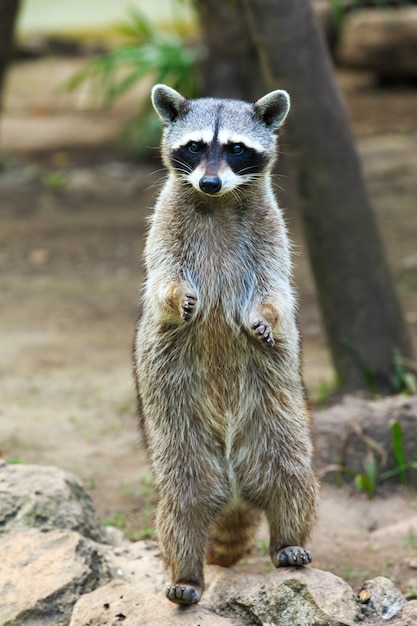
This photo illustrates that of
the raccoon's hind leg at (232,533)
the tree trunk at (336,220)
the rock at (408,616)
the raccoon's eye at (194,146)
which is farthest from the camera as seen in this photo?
A: the tree trunk at (336,220)

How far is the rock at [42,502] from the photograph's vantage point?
4820mm

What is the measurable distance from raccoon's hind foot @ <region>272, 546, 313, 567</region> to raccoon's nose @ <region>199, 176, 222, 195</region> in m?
1.64

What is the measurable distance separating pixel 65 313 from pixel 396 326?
388 cm

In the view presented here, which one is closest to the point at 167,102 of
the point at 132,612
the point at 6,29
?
the point at 132,612

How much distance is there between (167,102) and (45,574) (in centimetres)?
225

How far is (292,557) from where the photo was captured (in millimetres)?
4414

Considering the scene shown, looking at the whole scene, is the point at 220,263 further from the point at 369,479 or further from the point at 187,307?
the point at 369,479

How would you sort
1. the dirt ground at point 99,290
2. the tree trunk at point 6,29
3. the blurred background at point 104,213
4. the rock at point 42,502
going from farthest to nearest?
1. the tree trunk at point 6,29
2. the blurred background at point 104,213
3. the dirt ground at point 99,290
4. the rock at point 42,502

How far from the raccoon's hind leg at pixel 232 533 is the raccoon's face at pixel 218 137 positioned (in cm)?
150

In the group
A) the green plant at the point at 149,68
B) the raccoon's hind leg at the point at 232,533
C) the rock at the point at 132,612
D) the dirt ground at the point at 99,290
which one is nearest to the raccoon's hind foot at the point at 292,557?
the raccoon's hind leg at the point at 232,533

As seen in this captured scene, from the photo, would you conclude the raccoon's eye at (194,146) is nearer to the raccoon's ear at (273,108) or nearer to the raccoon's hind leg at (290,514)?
the raccoon's ear at (273,108)

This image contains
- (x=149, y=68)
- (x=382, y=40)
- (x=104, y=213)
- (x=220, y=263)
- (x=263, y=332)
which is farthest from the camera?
(x=382, y=40)

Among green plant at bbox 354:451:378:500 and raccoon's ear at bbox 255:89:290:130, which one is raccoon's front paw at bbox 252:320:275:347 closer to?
raccoon's ear at bbox 255:89:290:130

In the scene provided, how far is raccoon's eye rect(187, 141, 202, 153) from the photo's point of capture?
14.4ft
